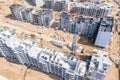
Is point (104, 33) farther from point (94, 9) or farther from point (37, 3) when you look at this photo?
point (37, 3)

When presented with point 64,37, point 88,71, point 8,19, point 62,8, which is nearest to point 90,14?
point 62,8

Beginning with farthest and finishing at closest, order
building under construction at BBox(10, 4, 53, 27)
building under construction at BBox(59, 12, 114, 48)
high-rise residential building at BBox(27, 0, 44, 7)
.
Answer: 1. high-rise residential building at BBox(27, 0, 44, 7)
2. building under construction at BBox(10, 4, 53, 27)
3. building under construction at BBox(59, 12, 114, 48)

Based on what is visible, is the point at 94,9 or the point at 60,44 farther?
the point at 94,9

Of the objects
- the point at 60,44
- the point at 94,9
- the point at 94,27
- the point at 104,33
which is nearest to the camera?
the point at 104,33

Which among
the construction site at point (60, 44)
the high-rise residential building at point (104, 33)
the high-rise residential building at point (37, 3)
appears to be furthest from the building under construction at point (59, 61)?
the high-rise residential building at point (37, 3)

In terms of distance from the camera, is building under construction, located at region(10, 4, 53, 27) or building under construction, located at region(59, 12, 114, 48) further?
building under construction, located at region(10, 4, 53, 27)

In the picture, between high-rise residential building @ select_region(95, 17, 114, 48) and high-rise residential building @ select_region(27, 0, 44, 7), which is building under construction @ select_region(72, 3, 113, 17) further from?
high-rise residential building @ select_region(27, 0, 44, 7)

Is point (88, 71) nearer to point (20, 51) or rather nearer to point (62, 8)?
point (20, 51)

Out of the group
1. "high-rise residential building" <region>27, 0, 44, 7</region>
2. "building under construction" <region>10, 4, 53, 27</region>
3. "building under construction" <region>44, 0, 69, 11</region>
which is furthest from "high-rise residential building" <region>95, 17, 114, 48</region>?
"high-rise residential building" <region>27, 0, 44, 7</region>

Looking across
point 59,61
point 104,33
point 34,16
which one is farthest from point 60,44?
point 34,16
